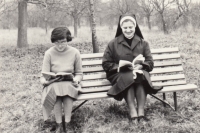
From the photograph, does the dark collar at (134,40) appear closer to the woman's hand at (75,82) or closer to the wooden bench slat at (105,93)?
the wooden bench slat at (105,93)

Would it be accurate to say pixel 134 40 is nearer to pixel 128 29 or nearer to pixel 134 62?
pixel 128 29

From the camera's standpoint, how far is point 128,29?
13.5 feet

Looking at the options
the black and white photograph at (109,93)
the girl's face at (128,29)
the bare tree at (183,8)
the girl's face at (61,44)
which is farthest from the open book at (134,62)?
the bare tree at (183,8)

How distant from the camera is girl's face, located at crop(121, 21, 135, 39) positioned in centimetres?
412

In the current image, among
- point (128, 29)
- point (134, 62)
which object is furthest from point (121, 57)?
point (128, 29)

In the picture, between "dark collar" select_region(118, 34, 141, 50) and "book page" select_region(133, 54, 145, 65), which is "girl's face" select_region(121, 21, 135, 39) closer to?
"dark collar" select_region(118, 34, 141, 50)

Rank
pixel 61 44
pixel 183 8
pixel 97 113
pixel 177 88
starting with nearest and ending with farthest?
pixel 61 44
pixel 177 88
pixel 97 113
pixel 183 8

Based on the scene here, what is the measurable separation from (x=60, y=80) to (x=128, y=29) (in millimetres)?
1431

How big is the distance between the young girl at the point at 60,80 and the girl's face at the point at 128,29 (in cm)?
92

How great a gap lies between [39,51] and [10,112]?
7432 millimetres

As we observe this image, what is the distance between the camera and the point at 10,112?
15.5ft

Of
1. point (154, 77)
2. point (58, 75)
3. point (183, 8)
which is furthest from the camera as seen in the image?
point (183, 8)

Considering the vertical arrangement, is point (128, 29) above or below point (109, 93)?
above

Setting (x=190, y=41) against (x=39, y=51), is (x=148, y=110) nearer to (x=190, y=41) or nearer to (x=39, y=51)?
(x=190, y=41)
